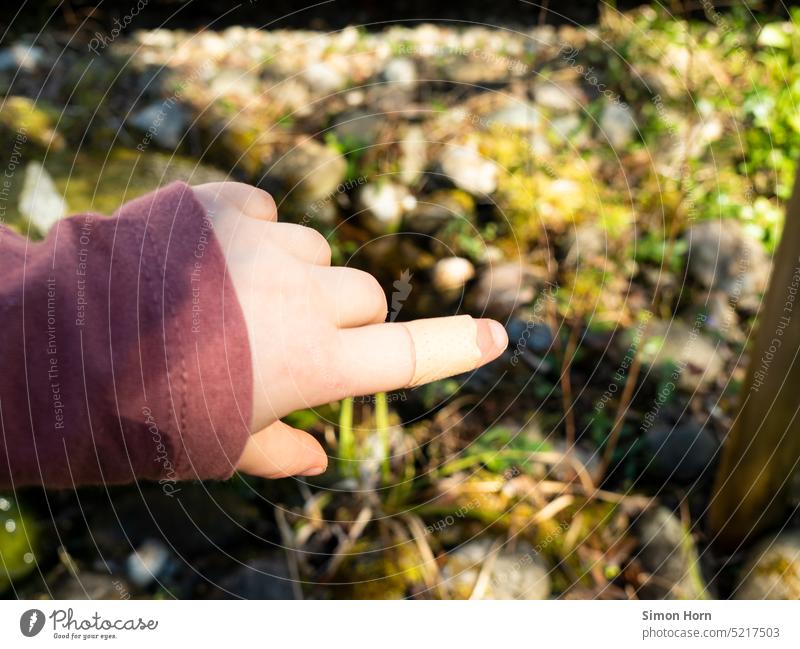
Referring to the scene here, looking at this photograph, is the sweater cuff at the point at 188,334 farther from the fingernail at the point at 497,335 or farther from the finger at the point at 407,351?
the fingernail at the point at 497,335

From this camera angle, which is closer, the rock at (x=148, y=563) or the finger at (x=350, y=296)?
the finger at (x=350, y=296)

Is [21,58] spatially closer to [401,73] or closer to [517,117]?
[401,73]

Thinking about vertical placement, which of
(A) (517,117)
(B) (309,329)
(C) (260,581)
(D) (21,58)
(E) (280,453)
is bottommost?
(C) (260,581)

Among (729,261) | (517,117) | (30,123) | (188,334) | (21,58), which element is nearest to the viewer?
(188,334)

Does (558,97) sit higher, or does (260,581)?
(558,97)

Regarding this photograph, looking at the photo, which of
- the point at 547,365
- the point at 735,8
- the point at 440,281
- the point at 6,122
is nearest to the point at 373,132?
the point at 440,281

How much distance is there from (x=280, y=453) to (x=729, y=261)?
0.83 m

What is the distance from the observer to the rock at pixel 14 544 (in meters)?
0.79

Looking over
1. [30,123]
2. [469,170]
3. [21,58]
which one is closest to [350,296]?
[469,170]

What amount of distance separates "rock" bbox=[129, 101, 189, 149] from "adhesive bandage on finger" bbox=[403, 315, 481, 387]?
0.89 metres

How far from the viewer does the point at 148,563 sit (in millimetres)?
818

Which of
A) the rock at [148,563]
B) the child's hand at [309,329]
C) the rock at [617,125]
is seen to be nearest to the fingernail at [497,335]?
the child's hand at [309,329]

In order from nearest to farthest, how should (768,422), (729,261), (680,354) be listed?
(768,422)
(680,354)
(729,261)

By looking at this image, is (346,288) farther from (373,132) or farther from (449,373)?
(373,132)
